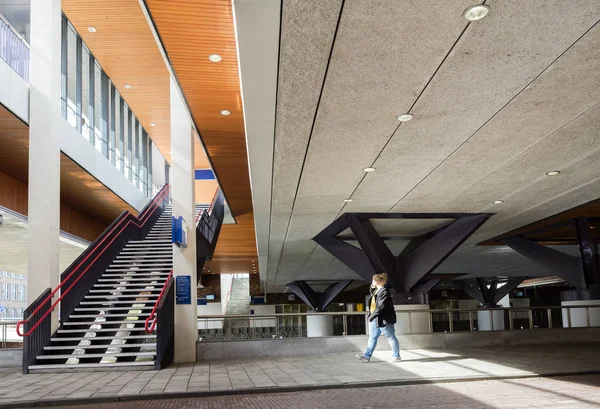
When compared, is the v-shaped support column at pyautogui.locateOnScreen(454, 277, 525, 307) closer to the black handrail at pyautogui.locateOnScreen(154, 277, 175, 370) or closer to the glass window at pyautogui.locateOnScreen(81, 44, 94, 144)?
the glass window at pyautogui.locateOnScreen(81, 44, 94, 144)

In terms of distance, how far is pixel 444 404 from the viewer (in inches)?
309

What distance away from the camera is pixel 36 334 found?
1312 centimetres

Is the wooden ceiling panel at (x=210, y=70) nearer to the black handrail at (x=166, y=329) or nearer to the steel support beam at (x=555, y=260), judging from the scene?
the black handrail at (x=166, y=329)

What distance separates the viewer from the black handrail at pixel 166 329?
12742mm

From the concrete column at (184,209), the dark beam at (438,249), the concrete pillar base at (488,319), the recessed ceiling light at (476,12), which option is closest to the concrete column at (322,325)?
the concrete pillar base at (488,319)

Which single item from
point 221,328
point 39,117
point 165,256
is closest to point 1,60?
point 39,117

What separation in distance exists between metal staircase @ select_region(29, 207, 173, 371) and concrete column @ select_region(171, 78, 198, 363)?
754 millimetres

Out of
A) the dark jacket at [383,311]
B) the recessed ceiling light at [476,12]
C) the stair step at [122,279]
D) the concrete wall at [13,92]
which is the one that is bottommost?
the dark jacket at [383,311]

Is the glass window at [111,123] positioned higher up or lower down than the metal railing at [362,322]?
higher up

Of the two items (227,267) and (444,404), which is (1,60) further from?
(227,267)

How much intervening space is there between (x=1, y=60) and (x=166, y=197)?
15.2m

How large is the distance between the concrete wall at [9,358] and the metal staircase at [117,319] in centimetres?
→ 94

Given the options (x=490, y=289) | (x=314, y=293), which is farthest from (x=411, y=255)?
(x=490, y=289)

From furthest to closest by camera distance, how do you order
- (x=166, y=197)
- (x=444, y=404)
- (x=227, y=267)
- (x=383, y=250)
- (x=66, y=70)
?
1. (x=227, y=267)
2. (x=166, y=197)
3. (x=66, y=70)
4. (x=383, y=250)
5. (x=444, y=404)
